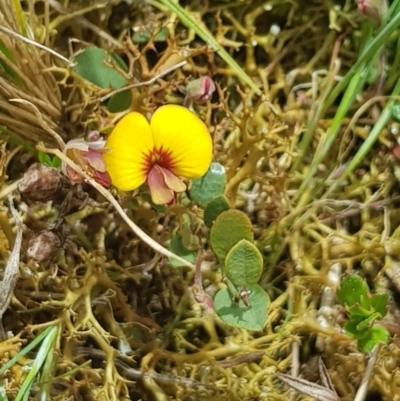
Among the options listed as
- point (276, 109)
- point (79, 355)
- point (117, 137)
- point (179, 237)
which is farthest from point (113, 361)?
point (276, 109)

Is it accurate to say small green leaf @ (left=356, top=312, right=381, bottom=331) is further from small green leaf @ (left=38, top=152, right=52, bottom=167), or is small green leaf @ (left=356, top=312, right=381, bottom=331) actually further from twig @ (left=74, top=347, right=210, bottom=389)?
small green leaf @ (left=38, top=152, right=52, bottom=167)

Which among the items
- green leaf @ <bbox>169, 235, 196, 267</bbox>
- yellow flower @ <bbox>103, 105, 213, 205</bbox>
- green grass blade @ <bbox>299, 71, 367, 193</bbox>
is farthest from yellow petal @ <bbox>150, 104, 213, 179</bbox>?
green grass blade @ <bbox>299, 71, 367, 193</bbox>

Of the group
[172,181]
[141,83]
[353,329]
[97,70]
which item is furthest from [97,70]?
[353,329]

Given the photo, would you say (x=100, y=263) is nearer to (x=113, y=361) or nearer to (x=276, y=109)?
(x=113, y=361)

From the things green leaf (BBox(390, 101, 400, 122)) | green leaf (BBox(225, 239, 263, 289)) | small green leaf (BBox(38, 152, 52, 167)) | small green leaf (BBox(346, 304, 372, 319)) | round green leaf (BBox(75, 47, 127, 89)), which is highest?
round green leaf (BBox(75, 47, 127, 89))

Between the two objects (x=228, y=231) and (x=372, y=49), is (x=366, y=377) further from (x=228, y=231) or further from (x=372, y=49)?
(x=372, y=49)

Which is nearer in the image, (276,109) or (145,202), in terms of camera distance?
(145,202)
